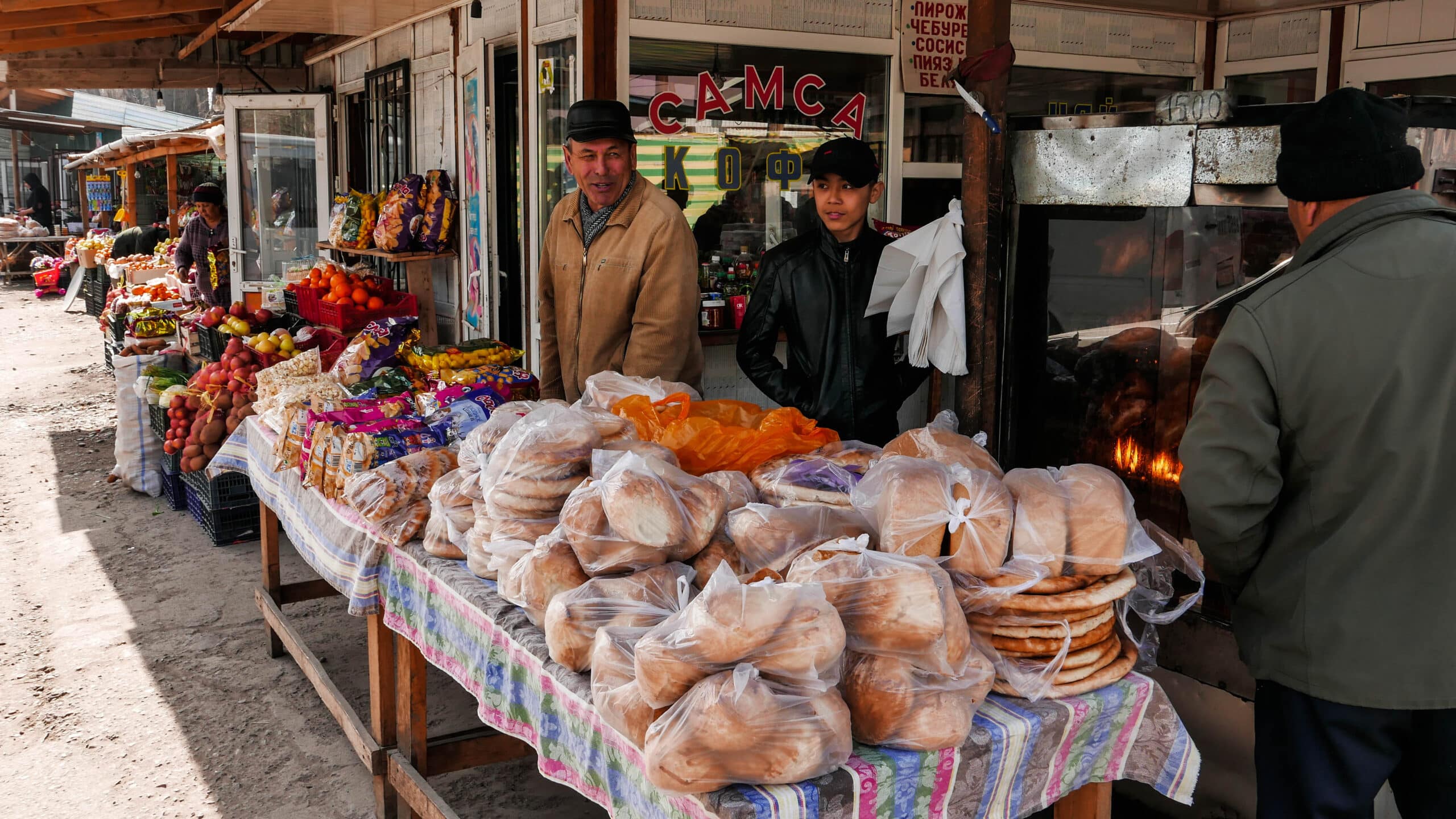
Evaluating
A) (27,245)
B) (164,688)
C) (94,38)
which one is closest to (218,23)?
(94,38)

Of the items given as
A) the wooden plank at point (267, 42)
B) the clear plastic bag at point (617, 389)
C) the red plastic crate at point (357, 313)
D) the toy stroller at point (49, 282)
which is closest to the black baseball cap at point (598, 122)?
the clear plastic bag at point (617, 389)

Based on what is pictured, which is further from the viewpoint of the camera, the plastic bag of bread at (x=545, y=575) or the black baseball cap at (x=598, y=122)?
the black baseball cap at (x=598, y=122)

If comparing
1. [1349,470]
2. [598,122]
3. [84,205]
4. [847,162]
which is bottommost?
[1349,470]

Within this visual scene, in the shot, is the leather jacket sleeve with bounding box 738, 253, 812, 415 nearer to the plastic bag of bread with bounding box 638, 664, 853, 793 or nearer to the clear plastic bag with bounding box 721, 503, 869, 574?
the clear plastic bag with bounding box 721, 503, 869, 574

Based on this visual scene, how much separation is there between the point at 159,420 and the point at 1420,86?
7888 mm

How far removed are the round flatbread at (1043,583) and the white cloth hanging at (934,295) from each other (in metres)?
1.31

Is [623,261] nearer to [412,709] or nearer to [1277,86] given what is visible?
[412,709]

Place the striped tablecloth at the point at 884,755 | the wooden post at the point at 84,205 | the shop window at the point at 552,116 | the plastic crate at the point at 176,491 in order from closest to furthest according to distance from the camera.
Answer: the striped tablecloth at the point at 884,755 → the shop window at the point at 552,116 → the plastic crate at the point at 176,491 → the wooden post at the point at 84,205

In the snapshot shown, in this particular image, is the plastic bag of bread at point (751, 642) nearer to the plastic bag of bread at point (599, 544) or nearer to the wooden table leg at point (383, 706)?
the plastic bag of bread at point (599, 544)

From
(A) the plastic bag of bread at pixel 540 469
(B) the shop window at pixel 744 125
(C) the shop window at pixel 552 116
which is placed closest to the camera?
(A) the plastic bag of bread at pixel 540 469

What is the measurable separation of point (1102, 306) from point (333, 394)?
2.93 m

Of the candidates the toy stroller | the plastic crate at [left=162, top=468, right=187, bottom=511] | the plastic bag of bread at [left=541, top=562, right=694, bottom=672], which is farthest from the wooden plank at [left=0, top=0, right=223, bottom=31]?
the toy stroller

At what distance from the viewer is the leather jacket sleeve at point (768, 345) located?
13.1 ft

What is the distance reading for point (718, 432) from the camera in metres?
2.73
